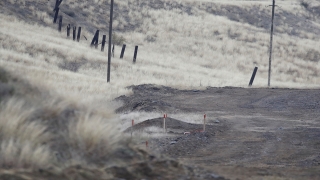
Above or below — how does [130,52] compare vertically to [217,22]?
below

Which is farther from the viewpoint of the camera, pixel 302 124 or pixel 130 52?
pixel 130 52

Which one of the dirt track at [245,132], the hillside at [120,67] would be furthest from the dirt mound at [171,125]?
the hillside at [120,67]

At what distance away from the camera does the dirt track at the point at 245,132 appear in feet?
43.8

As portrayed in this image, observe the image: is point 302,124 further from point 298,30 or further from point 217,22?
point 298,30

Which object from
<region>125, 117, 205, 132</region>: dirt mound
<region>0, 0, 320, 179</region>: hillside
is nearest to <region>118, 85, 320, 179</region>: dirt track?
<region>125, 117, 205, 132</region>: dirt mound

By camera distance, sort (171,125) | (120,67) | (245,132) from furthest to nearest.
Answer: (120,67)
(171,125)
(245,132)

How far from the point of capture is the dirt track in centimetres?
1334

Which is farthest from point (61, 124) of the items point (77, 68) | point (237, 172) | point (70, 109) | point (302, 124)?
point (77, 68)

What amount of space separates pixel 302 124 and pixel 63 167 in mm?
17419

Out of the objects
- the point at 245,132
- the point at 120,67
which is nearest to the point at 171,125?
the point at 245,132

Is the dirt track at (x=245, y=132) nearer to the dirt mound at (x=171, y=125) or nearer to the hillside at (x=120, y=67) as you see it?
the dirt mound at (x=171, y=125)

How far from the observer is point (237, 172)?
10.4 metres

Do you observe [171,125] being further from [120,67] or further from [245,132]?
[120,67]

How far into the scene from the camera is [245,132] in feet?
68.8
